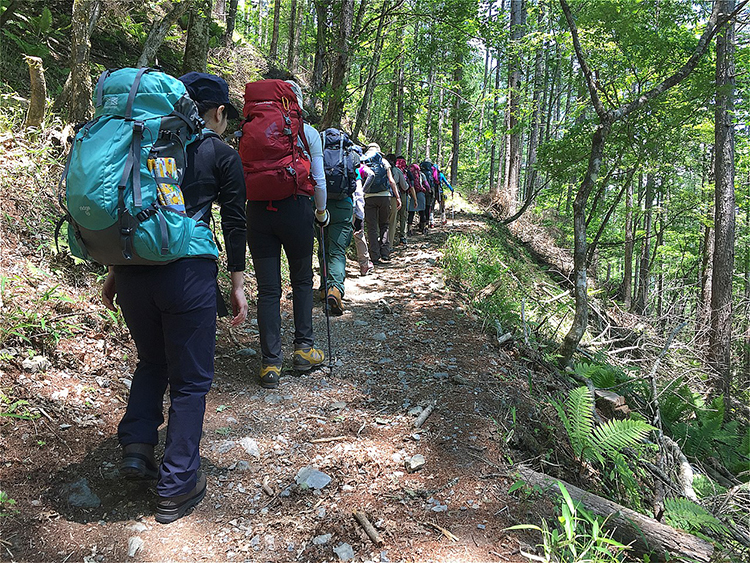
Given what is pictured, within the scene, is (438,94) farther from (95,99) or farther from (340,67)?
(95,99)

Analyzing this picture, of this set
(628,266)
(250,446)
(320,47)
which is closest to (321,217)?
(250,446)

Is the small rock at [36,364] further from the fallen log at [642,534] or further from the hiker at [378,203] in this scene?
the hiker at [378,203]

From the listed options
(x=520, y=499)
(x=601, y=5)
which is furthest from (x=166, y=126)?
(x=601, y=5)

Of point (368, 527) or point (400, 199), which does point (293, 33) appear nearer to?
point (400, 199)

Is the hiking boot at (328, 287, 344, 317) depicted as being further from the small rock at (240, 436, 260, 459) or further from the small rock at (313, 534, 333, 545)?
the small rock at (313, 534, 333, 545)

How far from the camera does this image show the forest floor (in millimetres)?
2301

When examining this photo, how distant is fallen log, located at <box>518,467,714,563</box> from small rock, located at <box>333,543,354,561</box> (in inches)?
47.2

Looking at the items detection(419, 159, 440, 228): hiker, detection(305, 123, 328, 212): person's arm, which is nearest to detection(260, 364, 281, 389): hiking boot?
detection(305, 123, 328, 212): person's arm

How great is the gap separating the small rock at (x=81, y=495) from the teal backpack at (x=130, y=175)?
127 cm

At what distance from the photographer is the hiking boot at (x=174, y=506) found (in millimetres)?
2348

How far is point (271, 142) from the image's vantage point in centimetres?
374

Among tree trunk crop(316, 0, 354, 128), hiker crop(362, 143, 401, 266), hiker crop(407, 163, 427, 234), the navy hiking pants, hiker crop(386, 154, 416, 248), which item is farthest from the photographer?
hiker crop(407, 163, 427, 234)

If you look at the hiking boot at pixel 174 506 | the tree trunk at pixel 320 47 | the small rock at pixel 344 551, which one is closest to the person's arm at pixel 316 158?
the hiking boot at pixel 174 506

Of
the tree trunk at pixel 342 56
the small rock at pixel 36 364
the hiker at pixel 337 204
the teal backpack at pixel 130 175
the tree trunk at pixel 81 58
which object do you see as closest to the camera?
the teal backpack at pixel 130 175
